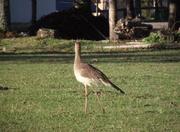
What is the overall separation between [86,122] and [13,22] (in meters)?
48.6

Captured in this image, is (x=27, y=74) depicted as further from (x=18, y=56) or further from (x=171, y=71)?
(x=18, y=56)

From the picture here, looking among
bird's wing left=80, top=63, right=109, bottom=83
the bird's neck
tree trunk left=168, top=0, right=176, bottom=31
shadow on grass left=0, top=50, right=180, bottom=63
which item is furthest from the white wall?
bird's wing left=80, top=63, right=109, bottom=83

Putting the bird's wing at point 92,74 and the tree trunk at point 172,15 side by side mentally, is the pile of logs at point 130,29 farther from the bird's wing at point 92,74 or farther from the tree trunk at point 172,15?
the bird's wing at point 92,74

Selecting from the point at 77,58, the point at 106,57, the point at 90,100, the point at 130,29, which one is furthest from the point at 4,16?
the point at 77,58

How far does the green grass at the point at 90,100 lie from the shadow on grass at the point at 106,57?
2262 mm

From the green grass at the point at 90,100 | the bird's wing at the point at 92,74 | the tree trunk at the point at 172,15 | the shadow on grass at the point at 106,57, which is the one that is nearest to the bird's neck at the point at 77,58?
the bird's wing at the point at 92,74

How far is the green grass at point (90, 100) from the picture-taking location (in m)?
10.4

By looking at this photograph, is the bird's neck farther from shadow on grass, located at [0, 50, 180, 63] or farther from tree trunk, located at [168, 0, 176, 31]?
tree trunk, located at [168, 0, 176, 31]

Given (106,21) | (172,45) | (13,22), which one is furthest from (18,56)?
(13,22)

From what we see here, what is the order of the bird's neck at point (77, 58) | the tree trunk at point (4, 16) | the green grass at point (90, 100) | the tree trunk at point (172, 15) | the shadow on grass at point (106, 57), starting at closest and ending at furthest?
the green grass at point (90, 100), the bird's neck at point (77, 58), the shadow on grass at point (106, 57), the tree trunk at point (4, 16), the tree trunk at point (172, 15)

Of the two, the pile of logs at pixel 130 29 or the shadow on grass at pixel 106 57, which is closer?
the shadow on grass at pixel 106 57

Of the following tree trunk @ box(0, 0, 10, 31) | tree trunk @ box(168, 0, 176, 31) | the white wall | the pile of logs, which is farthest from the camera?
the white wall

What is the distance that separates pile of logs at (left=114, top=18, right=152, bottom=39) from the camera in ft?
112

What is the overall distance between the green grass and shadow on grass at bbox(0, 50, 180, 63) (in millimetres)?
2262
